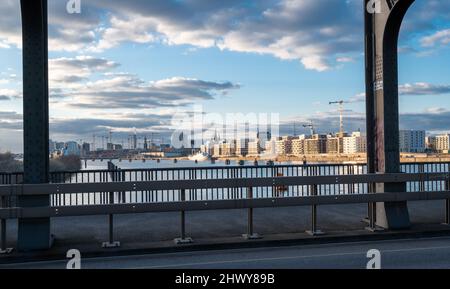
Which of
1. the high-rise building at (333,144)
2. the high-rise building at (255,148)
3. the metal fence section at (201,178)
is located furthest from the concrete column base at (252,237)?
the high-rise building at (333,144)

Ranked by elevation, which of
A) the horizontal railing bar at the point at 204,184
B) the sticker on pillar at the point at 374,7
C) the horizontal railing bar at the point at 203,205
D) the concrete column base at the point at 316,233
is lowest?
the concrete column base at the point at 316,233

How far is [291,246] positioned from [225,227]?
180 cm

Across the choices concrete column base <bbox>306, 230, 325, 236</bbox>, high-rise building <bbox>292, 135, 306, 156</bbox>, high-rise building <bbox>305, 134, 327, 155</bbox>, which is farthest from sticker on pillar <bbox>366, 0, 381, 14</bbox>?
high-rise building <bbox>305, 134, 327, 155</bbox>

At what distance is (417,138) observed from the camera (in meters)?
81.6

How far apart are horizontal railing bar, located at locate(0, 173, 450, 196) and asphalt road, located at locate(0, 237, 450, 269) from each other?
1218mm

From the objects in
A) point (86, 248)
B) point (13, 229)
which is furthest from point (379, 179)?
point (13, 229)

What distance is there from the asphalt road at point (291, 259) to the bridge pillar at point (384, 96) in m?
1.29

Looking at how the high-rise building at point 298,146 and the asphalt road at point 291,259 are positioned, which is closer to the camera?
the asphalt road at point 291,259

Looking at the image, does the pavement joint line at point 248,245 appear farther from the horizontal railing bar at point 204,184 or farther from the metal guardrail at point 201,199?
the horizontal railing bar at point 204,184

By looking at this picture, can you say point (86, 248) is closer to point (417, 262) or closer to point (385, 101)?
point (417, 262)

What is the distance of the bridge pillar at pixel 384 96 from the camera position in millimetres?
8938


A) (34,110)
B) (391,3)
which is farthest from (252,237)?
(391,3)

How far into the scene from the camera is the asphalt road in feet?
21.5

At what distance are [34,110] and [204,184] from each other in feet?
10.7
